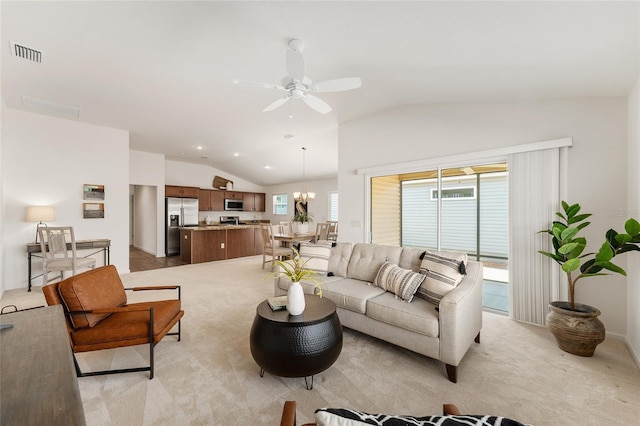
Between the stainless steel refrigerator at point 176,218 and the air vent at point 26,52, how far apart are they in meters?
5.44

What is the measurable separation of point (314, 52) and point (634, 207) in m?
3.44

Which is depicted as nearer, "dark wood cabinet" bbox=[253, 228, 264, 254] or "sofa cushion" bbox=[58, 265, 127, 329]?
"sofa cushion" bbox=[58, 265, 127, 329]

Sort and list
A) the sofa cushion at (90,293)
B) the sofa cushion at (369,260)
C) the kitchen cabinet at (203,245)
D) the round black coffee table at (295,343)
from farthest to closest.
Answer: the kitchen cabinet at (203,245)
the sofa cushion at (369,260)
the sofa cushion at (90,293)
the round black coffee table at (295,343)

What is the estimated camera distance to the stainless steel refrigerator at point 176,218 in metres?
7.96

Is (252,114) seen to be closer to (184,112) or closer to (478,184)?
(184,112)

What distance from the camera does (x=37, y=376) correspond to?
0.96 meters

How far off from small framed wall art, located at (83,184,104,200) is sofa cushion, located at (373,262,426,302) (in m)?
5.63

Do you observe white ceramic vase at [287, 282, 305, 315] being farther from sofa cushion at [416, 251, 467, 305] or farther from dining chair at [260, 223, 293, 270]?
dining chair at [260, 223, 293, 270]

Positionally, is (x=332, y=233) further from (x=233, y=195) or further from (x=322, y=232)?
(x=233, y=195)

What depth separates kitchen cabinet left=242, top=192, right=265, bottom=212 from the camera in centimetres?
1041

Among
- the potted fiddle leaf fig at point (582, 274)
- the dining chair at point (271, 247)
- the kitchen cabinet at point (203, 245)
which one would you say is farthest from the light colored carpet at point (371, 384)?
the kitchen cabinet at point (203, 245)

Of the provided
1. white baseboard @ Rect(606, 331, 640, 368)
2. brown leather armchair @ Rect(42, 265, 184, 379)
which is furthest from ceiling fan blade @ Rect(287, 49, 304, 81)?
white baseboard @ Rect(606, 331, 640, 368)

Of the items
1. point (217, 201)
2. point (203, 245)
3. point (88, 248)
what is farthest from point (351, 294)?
point (217, 201)

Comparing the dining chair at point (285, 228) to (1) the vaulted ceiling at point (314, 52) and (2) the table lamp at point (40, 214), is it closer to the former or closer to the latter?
(1) the vaulted ceiling at point (314, 52)
